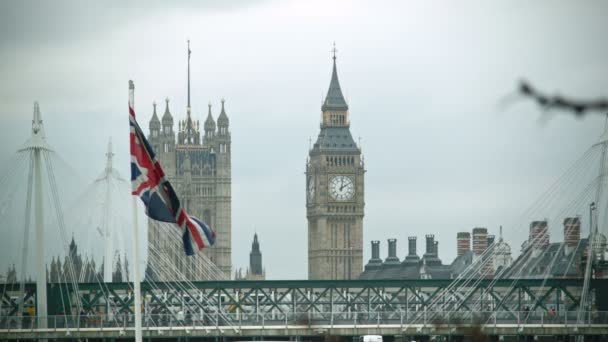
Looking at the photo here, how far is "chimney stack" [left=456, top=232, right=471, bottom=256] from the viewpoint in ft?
451

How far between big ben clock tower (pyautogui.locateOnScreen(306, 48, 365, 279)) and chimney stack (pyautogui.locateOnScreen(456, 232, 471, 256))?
33170mm

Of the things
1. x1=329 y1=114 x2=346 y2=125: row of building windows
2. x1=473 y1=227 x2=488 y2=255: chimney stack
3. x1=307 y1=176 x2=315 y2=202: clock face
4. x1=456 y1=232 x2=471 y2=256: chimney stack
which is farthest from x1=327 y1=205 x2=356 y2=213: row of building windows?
x1=473 y1=227 x2=488 y2=255: chimney stack

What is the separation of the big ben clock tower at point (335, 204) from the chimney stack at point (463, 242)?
3317 cm

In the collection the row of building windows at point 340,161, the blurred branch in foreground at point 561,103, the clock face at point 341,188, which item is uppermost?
the row of building windows at point 340,161

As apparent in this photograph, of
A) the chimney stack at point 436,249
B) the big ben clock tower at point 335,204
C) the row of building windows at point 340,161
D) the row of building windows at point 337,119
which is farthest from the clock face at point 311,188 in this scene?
the chimney stack at point 436,249

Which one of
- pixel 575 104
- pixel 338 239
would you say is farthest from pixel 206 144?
pixel 575 104

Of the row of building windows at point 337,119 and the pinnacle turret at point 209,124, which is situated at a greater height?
the pinnacle turret at point 209,124

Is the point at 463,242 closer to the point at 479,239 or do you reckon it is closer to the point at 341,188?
the point at 479,239

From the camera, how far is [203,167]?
18562 cm

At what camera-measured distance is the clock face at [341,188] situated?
174125 mm

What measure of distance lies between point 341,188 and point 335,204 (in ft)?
6.57

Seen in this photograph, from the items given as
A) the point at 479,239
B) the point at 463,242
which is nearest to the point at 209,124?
the point at 463,242

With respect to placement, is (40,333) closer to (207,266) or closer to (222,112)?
(207,266)

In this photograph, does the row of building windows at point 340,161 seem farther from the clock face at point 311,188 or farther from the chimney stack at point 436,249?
the chimney stack at point 436,249
